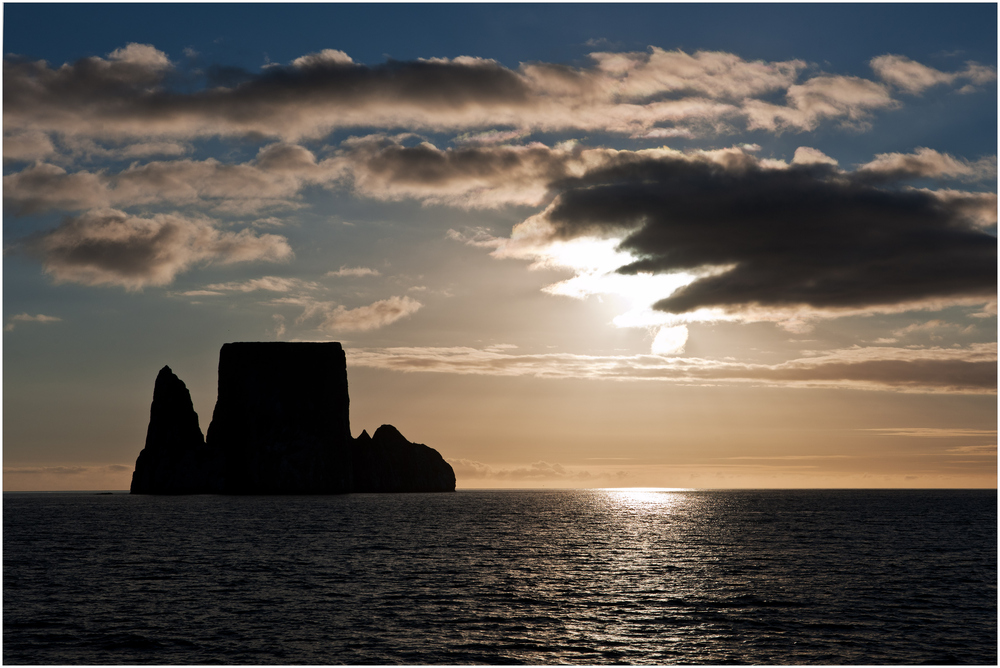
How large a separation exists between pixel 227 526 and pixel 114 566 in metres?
44.2

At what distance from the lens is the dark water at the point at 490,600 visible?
3550cm

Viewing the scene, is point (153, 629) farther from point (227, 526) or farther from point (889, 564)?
point (227, 526)

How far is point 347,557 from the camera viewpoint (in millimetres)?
68500

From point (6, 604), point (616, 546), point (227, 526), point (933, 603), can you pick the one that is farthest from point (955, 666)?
point (227, 526)

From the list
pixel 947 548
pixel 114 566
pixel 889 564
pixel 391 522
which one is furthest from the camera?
pixel 391 522

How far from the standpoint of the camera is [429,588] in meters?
51.1

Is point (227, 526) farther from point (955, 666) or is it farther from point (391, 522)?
point (955, 666)

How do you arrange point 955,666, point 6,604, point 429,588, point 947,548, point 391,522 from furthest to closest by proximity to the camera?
1. point 391,522
2. point 947,548
3. point 429,588
4. point 6,604
5. point 955,666

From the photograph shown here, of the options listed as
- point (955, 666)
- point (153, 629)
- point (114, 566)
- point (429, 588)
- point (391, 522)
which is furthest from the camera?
point (391, 522)

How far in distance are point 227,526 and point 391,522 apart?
2288 centimetres

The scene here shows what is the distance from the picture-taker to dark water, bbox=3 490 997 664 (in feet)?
116

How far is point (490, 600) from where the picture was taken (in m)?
47.1

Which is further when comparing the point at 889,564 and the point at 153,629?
the point at 889,564

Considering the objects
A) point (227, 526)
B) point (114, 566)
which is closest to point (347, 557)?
point (114, 566)
